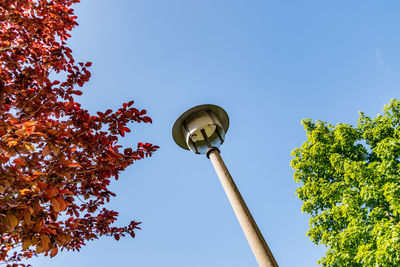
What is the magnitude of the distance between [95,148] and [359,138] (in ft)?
30.2

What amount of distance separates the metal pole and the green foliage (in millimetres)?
4942

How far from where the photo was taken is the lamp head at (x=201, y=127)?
131 inches

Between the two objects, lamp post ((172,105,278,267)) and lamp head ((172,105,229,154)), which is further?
lamp head ((172,105,229,154))

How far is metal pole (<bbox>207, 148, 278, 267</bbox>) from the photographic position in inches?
87.4

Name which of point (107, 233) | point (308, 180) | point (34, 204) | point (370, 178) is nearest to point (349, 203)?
point (370, 178)

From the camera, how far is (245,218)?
2467mm

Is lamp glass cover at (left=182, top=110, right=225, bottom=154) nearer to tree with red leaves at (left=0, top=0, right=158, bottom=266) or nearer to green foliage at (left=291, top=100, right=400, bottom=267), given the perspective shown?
→ tree with red leaves at (left=0, top=0, right=158, bottom=266)

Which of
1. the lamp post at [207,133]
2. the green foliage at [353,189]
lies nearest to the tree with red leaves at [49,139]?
the lamp post at [207,133]

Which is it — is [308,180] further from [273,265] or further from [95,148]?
[95,148]

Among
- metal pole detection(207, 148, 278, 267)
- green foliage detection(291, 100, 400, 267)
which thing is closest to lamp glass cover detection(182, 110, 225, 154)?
metal pole detection(207, 148, 278, 267)

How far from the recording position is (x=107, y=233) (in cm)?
376

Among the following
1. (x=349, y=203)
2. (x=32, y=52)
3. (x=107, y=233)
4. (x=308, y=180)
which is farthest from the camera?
(x=308, y=180)

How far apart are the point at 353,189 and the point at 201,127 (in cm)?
650

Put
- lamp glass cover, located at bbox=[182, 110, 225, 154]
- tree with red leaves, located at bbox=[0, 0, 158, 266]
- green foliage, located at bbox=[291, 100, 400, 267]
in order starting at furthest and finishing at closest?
green foliage, located at bbox=[291, 100, 400, 267]
lamp glass cover, located at bbox=[182, 110, 225, 154]
tree with red leaves, located at bbox=[0, 0, 158, 266]
